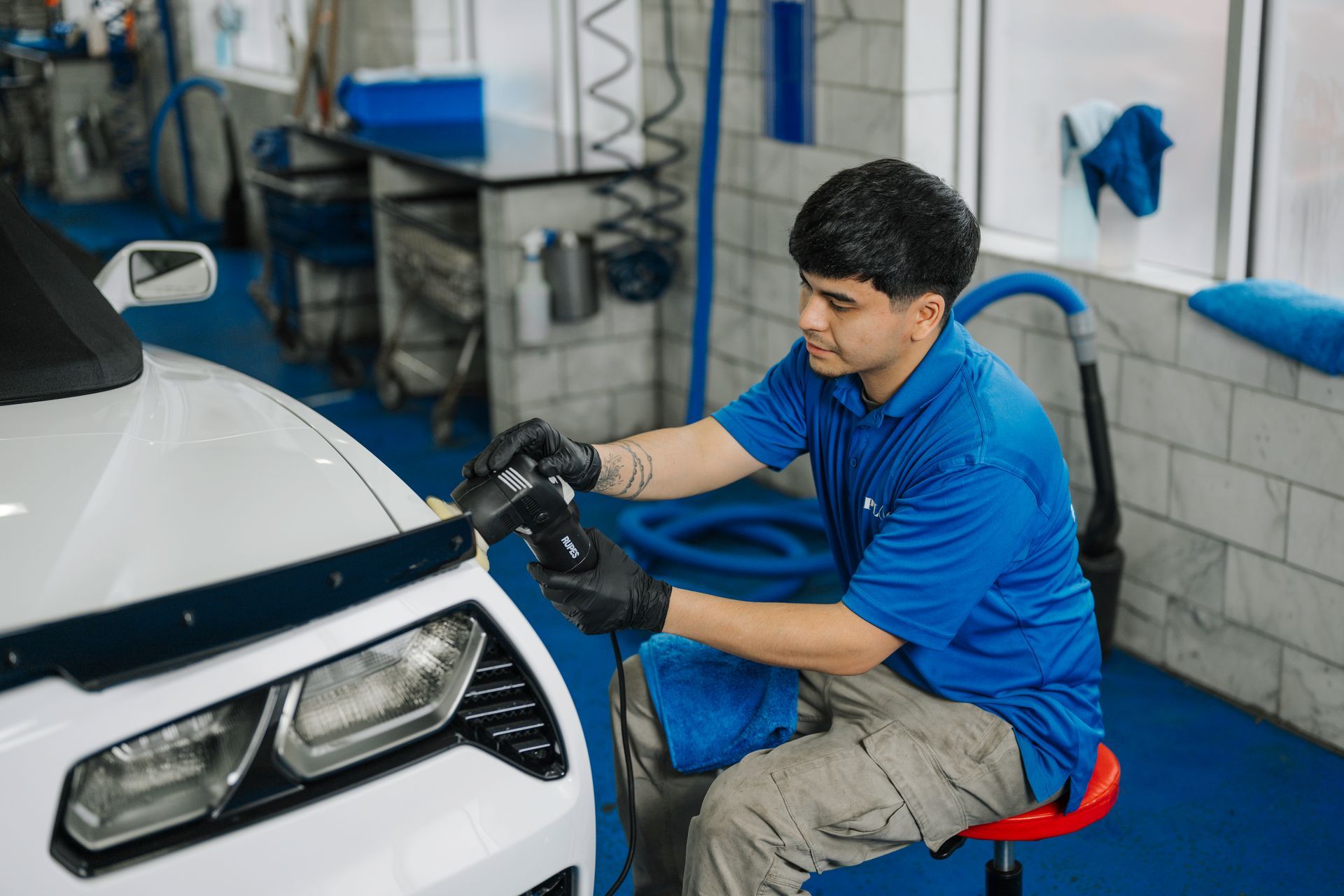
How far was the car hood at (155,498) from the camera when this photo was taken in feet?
5.02

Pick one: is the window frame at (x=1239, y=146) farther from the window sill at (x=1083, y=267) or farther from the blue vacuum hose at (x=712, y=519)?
the blue vacuum hose at (x=712, y=519)

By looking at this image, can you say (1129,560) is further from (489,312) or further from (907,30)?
(489,312)

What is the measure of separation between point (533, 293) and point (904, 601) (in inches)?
128

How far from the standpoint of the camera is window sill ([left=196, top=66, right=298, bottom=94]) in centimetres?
840

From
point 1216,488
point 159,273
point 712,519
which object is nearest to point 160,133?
point 712,519

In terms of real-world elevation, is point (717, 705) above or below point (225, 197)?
below

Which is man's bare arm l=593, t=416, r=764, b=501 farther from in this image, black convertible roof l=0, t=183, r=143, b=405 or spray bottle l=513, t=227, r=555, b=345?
spray bottle l=513, t=227, r=555, b=345

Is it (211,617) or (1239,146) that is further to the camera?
(1239,146)

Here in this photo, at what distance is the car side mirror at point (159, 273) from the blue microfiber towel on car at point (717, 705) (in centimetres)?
123

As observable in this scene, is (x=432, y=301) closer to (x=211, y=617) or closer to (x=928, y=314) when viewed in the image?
(x=928, y=314)

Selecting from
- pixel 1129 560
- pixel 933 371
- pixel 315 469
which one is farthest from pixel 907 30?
pixel 315 469

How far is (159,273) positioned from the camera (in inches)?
106

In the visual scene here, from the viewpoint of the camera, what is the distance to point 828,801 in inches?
74.2

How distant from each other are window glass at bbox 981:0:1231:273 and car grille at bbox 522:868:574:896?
2.42 metres
